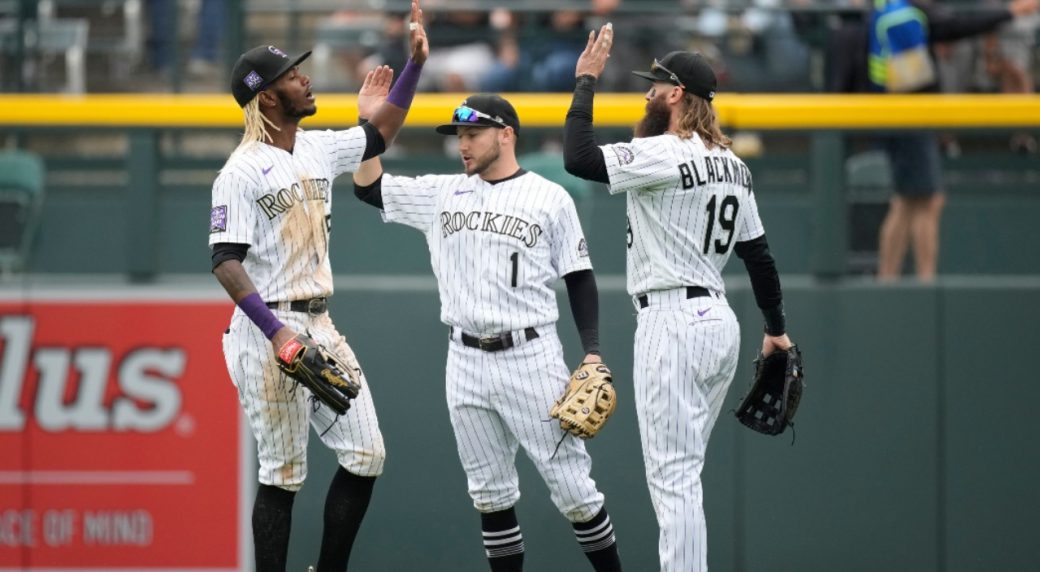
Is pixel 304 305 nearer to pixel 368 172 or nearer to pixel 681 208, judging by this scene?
pixel 368 172


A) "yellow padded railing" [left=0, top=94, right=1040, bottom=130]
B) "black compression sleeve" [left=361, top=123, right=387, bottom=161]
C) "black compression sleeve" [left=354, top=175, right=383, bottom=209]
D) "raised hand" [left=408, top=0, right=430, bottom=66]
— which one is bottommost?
"black compression sleeve" [left=354, top=175, right=383, bottom=209]

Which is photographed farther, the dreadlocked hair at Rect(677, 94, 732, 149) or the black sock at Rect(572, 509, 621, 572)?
the black sock at Rect(572, 509, 621, 572)

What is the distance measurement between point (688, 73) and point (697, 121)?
193mm

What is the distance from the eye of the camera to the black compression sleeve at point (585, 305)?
534 cm

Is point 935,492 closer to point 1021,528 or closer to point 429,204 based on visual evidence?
point 1021,528

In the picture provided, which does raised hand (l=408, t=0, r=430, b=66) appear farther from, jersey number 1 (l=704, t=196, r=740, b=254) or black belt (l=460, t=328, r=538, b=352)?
jersey number 1 (l=704, t=196, r=740, b=254)

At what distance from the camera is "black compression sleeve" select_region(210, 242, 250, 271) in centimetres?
493

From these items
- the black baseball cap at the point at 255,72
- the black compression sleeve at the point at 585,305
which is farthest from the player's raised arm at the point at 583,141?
the black baseball cap at the point at 255,72

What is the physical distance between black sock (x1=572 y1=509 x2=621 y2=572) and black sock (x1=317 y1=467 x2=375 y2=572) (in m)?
0.81

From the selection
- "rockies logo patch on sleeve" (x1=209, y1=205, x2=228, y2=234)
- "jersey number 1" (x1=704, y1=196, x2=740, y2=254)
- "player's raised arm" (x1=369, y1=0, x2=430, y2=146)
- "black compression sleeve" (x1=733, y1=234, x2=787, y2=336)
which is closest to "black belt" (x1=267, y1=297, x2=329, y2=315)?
"rockies logo patch on sleeve" (x1=209, y1=205, x2=228, y2=234)

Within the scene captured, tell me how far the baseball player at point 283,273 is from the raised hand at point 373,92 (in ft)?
0.77

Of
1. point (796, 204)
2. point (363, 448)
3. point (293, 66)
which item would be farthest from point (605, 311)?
point (293, 66)

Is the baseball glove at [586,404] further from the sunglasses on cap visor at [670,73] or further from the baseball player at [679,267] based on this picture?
the sunglasses on cap visor at [670,73]

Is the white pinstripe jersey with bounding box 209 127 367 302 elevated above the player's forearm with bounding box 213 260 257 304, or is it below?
above
